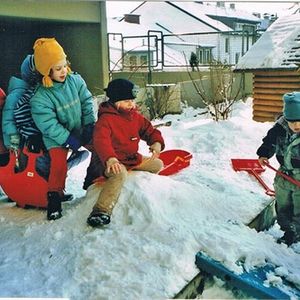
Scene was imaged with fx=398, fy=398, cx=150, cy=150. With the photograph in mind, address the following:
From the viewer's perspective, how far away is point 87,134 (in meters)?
1.39

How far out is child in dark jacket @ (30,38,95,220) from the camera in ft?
4.19

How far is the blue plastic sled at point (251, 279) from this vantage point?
36.3 inches

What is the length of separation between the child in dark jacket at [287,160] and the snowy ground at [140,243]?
0.21 feet

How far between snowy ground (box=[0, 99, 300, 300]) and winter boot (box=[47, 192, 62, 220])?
30 millimetres

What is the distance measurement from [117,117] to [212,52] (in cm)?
162

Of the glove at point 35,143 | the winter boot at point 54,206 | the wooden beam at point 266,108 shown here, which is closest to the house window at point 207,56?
the wooden beam at point 266,108

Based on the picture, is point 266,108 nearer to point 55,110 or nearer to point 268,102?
point 268,102

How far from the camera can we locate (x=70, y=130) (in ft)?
4.46

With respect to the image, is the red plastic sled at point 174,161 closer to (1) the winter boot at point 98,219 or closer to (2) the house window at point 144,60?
(1) the winter boot at point 98,219

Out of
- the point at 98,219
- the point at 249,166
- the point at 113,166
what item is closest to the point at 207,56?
the point at 249,166

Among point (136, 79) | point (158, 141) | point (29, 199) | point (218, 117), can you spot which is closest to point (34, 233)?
point (29, 199)

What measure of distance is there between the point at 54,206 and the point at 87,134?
28 centimetres

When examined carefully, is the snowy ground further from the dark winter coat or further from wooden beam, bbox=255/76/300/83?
wooden beam, bbox=255/76/300/83

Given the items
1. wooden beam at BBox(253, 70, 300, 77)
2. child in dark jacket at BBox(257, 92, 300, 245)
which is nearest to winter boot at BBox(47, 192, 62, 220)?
child in dark jacket at BBox(257, 92, 300, 245)
